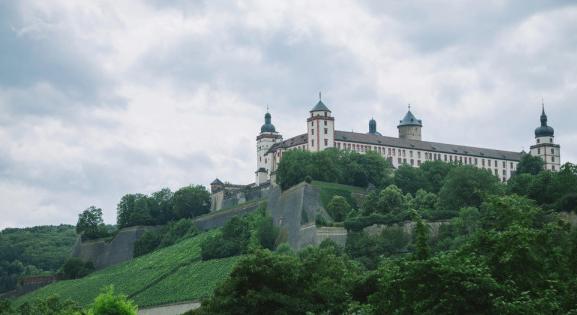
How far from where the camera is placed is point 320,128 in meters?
112

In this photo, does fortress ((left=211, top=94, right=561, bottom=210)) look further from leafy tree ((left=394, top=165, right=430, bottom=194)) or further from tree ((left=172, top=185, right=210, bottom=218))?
leafy tree ((left=394, top=165, right=430, bottom=194))

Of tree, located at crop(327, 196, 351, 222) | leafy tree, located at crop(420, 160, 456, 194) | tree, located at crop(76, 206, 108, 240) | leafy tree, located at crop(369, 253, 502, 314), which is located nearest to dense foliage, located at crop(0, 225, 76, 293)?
tree, located at crop(76, 206, 108, 240)

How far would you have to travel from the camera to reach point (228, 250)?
92.2 meters

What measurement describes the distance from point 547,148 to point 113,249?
163ft

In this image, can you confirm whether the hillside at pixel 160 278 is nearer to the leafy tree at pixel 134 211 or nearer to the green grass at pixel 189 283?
the green grass at pixel 189 283

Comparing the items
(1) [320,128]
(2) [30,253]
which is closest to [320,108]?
(1) [320,128]

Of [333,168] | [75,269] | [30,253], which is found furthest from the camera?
[30,253]

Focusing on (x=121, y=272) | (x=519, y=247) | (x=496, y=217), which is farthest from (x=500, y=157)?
(x=519, y=247)

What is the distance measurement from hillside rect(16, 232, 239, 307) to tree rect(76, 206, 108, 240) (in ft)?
34.5

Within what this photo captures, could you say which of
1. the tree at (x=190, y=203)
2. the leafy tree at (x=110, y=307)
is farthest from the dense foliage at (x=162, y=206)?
the leafy tree at (x=110, y=307)

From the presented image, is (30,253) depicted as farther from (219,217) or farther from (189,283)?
(189,283)

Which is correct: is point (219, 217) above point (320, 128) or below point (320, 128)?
below

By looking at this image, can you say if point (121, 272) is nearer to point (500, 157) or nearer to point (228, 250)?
point (228, 250)

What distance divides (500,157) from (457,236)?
52449 mm
